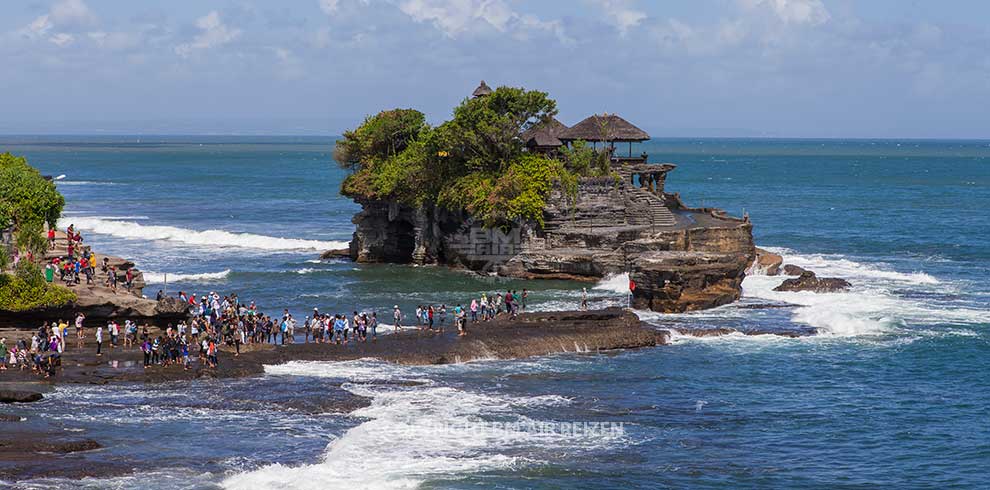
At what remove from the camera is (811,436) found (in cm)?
3553

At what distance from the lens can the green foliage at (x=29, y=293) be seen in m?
44.0

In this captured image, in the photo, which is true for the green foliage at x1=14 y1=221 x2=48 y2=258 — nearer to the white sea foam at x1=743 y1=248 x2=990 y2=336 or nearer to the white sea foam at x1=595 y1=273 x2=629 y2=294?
the white sea foam at x1=595 y1=273 x2=629 y2=294

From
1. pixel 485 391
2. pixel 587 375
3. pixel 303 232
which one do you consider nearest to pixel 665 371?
pixel 587 375

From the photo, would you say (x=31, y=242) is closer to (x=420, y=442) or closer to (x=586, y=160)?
(x=420, y=442)

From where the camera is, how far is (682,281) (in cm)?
5444

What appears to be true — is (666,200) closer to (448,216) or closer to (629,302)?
(448,216)

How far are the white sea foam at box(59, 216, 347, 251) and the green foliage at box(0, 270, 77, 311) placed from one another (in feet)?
124

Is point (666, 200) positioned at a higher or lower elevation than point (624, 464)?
higher

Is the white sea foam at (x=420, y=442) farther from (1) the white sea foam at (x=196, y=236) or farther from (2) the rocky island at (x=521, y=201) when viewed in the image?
Answer: (1) the white sea foam at (x=196, y=236)

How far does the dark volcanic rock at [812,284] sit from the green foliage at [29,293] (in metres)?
35.1

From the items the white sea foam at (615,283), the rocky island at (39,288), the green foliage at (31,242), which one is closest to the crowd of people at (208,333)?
the rocky island at (39,288)

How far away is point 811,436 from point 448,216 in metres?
37.7

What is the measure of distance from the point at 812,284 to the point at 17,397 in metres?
39.7

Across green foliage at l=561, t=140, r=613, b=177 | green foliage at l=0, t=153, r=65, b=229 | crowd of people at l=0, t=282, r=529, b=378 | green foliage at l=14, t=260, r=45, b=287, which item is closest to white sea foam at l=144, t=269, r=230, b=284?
green foliage at l=0, t=153, r=65, b=229
